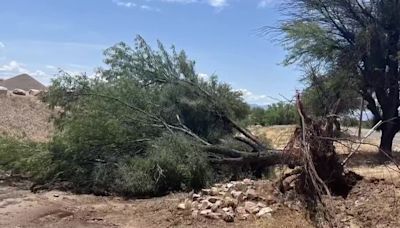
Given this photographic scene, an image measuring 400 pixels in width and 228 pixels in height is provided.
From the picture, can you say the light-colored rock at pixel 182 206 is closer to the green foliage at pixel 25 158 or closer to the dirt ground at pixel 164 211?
the dirt ground at pixel 164 211

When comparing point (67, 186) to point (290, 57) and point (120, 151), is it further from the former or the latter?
point (290, 57)

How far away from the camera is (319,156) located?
1041cm

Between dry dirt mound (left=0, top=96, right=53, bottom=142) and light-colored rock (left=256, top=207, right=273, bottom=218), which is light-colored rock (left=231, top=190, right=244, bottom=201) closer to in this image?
Answer: light-colored rock (left=256, top=207, right=273, bottom=218)

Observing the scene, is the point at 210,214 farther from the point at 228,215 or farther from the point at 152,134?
the point at 152,134

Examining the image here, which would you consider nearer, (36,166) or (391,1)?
(36,166)

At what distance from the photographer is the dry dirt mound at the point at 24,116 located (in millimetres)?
26708

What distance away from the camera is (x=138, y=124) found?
14.7 metres

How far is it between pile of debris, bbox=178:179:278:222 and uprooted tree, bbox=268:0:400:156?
35.5 ft

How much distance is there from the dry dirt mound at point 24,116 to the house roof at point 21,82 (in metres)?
19.1

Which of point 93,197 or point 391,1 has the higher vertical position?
point 391,1

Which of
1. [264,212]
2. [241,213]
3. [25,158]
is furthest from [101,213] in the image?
[25,158]

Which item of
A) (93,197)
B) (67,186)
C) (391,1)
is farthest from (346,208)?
(391,1)

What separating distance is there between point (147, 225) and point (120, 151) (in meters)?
4.34

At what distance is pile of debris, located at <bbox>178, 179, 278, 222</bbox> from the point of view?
994 cm
